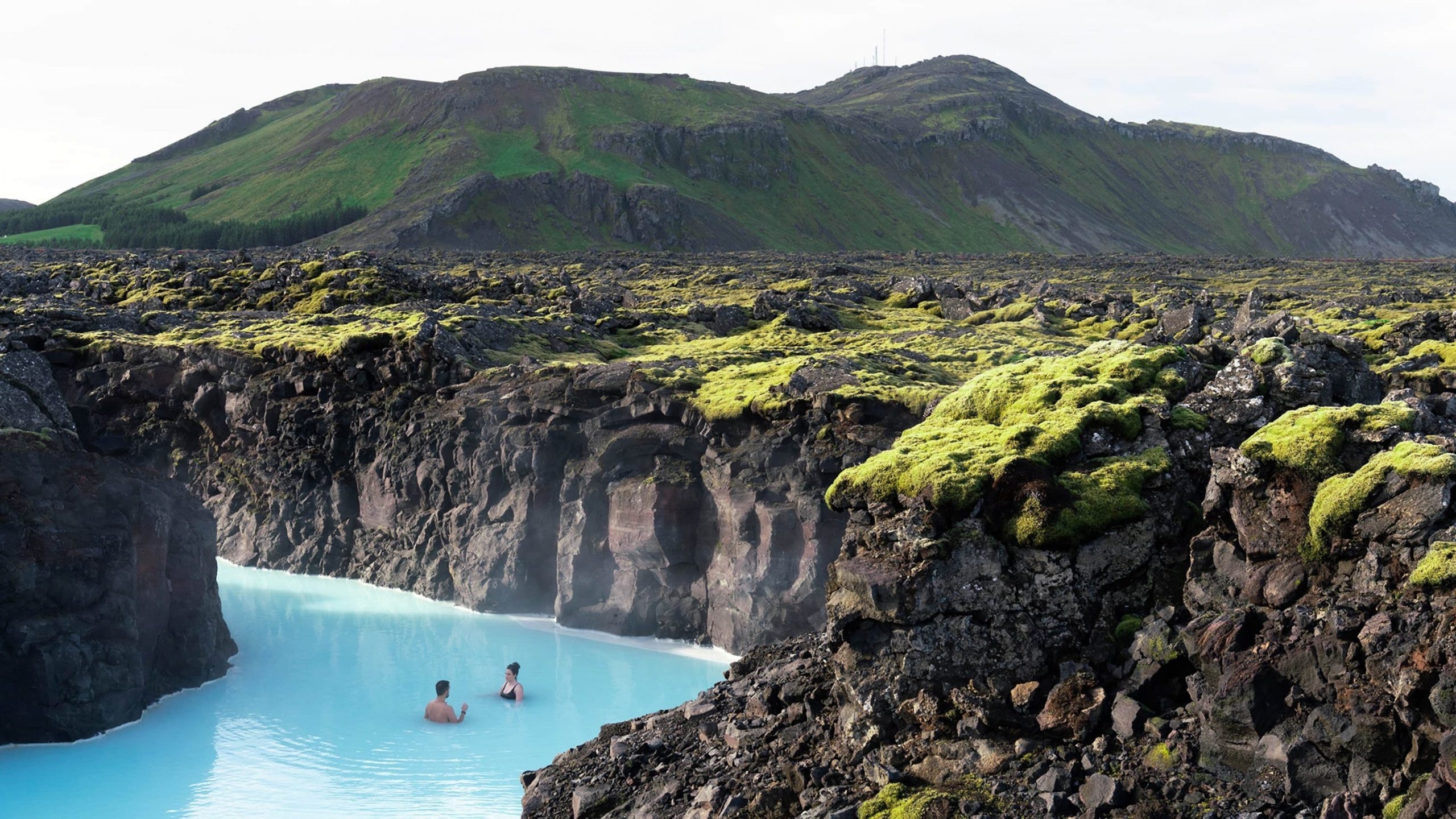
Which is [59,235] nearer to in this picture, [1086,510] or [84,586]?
[84,586]

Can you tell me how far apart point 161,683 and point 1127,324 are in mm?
50894

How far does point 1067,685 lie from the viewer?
700 inches

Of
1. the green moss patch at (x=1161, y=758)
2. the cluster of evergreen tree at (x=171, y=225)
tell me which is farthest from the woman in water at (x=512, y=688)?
the cluster of evergreen tree at (x=171, y=225)

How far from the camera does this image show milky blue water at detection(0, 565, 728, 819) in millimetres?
28891

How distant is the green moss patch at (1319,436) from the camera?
17.7m

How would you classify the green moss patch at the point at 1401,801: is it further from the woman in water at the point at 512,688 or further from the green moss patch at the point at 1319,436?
the woman in water at the point at 512,688

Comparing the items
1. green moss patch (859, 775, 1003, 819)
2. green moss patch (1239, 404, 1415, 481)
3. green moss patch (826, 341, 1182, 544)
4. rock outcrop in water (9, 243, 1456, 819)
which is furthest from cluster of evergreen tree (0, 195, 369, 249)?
green moss patch (1239, 404, 1415, 481)

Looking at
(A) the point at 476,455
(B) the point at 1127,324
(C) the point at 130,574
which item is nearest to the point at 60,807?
(C) the point at 130,574

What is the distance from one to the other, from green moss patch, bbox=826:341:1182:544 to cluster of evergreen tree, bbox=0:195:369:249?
154037mm

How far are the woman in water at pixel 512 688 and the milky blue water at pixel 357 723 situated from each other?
22cm

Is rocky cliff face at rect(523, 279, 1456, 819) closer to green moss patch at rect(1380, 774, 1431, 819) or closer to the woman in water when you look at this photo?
green moss patch at rect(1380, 774, 1431, 819)

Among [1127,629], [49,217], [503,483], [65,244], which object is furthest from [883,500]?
[49,217]

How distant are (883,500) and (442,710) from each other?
18320mm

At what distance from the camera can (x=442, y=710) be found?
34.1 metres
